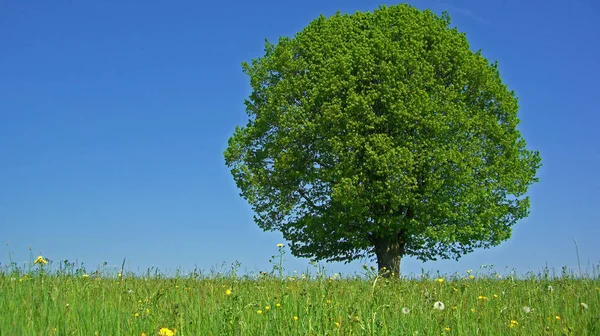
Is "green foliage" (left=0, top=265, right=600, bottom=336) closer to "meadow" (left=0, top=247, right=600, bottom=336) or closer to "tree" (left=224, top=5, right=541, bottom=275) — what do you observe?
"meadow" (left=0, top=247, right=600, bottom=336)

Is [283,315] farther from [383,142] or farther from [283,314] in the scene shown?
[383,142]

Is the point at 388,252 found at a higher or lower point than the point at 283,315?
higher

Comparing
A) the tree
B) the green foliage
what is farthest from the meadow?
the tree

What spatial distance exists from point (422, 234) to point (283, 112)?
7564 millimetres

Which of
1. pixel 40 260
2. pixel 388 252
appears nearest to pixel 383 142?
pixel 388 252

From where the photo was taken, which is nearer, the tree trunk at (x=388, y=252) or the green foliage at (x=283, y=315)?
the green foliage at (x=283, y=315)

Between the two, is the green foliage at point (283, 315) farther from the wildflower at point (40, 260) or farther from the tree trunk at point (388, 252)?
the tree trunk at point (388, 252)

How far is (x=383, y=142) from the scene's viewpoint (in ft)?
71.5

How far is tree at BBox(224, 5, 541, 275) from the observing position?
22.1 meters

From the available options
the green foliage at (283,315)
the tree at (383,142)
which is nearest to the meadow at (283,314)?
the green foliage at (283,315)

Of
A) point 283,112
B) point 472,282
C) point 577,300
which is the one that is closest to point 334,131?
point 283,112

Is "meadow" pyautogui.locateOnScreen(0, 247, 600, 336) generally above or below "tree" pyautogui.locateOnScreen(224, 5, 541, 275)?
below

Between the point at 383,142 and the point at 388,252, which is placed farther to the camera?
the point at 388,252

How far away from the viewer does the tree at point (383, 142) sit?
72.4 feet
